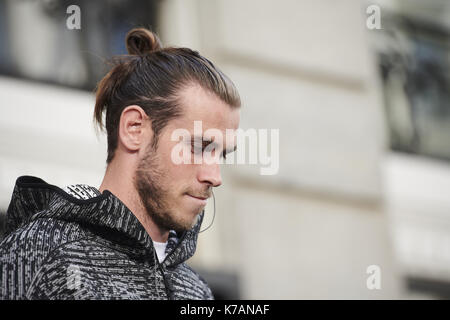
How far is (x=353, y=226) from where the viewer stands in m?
7.55

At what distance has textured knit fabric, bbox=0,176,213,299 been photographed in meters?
2.42

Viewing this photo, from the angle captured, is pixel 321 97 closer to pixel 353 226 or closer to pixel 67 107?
pixel 353 226

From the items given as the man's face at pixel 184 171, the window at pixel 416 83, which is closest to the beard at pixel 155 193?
the man's face at pixel 184 171

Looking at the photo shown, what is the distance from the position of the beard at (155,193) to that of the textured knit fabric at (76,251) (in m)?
0.09

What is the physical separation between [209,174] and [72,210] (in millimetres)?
379

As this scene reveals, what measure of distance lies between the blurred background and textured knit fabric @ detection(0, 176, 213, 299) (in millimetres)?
3874

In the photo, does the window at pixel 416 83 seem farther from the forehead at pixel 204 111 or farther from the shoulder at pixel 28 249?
the shoulder at pixel 28 249

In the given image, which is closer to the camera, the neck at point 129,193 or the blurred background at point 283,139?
the neck at point 129,193

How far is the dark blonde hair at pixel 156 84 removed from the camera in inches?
107

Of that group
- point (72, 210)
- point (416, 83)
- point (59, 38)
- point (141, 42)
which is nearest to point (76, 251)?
point (72, 210)

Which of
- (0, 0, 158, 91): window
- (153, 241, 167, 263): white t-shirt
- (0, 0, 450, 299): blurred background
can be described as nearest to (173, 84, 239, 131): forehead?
(153, 241, 167, 263): white t-shirt

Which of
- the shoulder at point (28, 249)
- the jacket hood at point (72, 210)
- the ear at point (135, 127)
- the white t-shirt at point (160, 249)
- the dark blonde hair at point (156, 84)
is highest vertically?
the dark blonde hair at point (156, 84)

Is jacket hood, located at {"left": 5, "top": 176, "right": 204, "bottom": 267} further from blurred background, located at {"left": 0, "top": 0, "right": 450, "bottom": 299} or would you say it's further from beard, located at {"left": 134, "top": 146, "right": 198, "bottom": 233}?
blurred background, located at {"left": 0, "top": 0, "right": 450, "bottom": 299}

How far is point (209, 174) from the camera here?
2.66m
